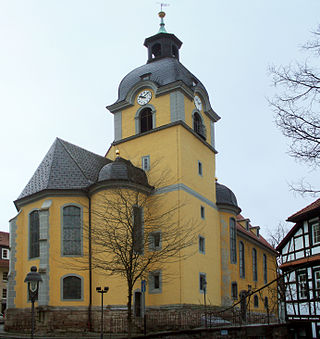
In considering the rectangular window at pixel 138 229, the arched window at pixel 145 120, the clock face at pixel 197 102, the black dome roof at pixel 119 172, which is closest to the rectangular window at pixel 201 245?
the black dome roof at pixel 119 172

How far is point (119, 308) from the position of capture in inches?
A: 1190

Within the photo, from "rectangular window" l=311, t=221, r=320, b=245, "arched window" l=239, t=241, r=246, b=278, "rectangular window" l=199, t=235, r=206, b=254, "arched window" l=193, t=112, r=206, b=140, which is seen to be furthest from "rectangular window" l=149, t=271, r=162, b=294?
"arched window" l=239, t=241, r=246, b=278

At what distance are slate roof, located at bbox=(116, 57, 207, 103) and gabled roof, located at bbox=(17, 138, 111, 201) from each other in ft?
20.4

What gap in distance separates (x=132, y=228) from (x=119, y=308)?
8.59 m

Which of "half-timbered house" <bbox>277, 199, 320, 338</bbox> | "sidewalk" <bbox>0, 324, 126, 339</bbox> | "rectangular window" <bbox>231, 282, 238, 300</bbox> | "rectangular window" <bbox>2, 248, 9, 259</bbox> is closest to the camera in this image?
"sidewalk" <bbox>0, 324, 126, 339</bbox>

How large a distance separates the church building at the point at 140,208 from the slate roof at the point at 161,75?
4.2 inches

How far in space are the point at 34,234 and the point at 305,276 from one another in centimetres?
1711

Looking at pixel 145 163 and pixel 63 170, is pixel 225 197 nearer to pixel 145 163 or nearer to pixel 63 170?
pixel 145 163

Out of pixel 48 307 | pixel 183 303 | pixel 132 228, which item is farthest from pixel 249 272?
pixel 132 228

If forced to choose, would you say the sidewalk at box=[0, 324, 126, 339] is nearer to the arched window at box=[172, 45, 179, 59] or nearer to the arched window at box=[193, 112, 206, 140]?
the arched window at box=[193, 112, 206, 140]

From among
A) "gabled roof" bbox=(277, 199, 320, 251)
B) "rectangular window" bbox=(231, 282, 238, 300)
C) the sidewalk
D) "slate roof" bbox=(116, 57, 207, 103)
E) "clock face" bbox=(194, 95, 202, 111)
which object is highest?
"slate roof" bbox=(116, 57, 207, 103)

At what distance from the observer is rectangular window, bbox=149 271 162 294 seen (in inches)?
1296

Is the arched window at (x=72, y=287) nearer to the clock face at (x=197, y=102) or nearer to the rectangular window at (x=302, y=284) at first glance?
the rectangular window at (x=302, y=284)

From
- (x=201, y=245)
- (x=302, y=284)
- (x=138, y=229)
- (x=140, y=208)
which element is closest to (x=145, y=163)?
(x=201, y=245)
